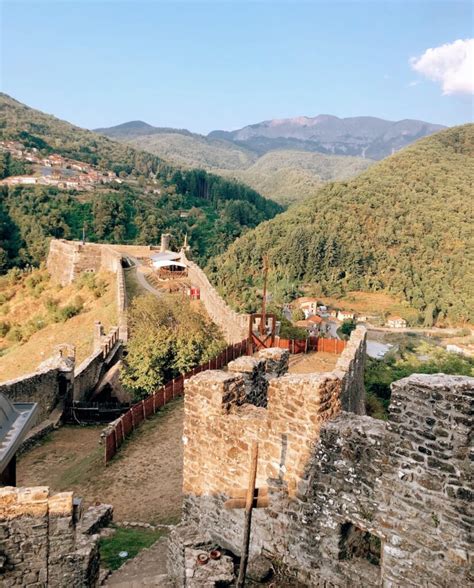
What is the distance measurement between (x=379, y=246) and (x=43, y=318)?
69.4m

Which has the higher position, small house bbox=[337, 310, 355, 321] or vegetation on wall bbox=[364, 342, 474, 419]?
vegetation on wall bbox=[364, 342, 474, 419]

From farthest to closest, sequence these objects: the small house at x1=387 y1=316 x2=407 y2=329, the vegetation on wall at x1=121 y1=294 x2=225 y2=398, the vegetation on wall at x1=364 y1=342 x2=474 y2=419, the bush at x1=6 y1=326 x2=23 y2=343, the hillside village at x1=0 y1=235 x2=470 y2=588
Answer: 1. the small house at x1=387 y1=316 x2=407 y2=329
2. the bush at x1=6 y1=326 x2=23 y2=343
3. the vegetation on wall at x1=121 y1=294 x2=225 y2=398
4. the vegetation on wall at x1=364 y1=342 x2=474 y2=419
5. the hillside village at x1=0 y1=235 x2=470 y2=588

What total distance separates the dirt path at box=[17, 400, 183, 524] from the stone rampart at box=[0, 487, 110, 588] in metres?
4.80

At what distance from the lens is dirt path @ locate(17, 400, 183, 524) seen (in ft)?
35.1

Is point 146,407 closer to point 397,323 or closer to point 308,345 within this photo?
point 308,345

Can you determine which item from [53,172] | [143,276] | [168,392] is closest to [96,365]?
[168,392]

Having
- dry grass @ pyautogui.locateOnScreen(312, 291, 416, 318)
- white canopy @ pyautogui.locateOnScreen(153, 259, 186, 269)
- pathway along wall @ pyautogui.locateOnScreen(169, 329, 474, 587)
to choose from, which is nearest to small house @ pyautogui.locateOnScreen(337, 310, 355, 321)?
dry grass @ pyautogui.locateOnScreen(312, 291, 416, 318)

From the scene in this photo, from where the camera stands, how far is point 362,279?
87.5 meters

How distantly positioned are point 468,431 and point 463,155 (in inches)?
5339

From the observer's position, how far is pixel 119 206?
75.9 m

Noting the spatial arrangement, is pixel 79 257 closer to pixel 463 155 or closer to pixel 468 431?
pixel 468 431

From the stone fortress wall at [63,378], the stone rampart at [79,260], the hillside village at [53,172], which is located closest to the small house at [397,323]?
the stone rampart at [79,260]

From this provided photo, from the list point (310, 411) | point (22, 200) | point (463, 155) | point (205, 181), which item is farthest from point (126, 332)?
point (463, 155)

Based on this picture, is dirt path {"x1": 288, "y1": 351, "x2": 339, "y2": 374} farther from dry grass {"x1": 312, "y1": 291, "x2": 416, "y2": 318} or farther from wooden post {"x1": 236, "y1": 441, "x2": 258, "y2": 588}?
dry grass {"x1": 312, "y1": 291, "x2": 416, "y2": 318}
